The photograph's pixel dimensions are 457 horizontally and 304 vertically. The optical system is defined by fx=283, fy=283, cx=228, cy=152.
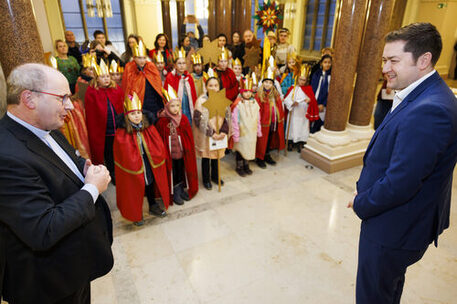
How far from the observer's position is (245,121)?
3924 mm

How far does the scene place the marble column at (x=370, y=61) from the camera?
4.03m

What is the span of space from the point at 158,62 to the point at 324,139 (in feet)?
9.65

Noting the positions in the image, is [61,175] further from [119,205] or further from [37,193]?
[119,205]

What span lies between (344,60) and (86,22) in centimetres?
977

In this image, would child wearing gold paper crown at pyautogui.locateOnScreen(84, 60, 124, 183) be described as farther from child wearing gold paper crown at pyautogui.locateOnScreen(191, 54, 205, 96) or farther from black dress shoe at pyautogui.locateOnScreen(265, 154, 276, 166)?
black dress shoe at pyautogui.locateOnScreen(265, 154, 276, 166)

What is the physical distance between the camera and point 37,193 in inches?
43.1

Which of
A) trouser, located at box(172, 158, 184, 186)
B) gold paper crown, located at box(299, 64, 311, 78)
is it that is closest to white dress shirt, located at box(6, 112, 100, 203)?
trouser, located at box(172, 158, 184, 186)

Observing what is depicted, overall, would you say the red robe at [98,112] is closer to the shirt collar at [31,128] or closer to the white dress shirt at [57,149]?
the white dress shirt at [57,149]

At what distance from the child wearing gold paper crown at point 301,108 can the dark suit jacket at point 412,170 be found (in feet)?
10.6

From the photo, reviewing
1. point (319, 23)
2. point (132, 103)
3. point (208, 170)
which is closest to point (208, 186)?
point (208, 170)

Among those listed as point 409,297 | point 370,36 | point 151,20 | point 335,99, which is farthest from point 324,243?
point 151,20

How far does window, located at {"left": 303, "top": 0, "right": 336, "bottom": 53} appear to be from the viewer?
37.4 feet

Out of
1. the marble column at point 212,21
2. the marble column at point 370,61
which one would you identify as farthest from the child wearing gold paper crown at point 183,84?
the marble column at point 212,21

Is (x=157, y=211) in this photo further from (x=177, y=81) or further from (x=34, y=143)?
(x=34, y=143)
